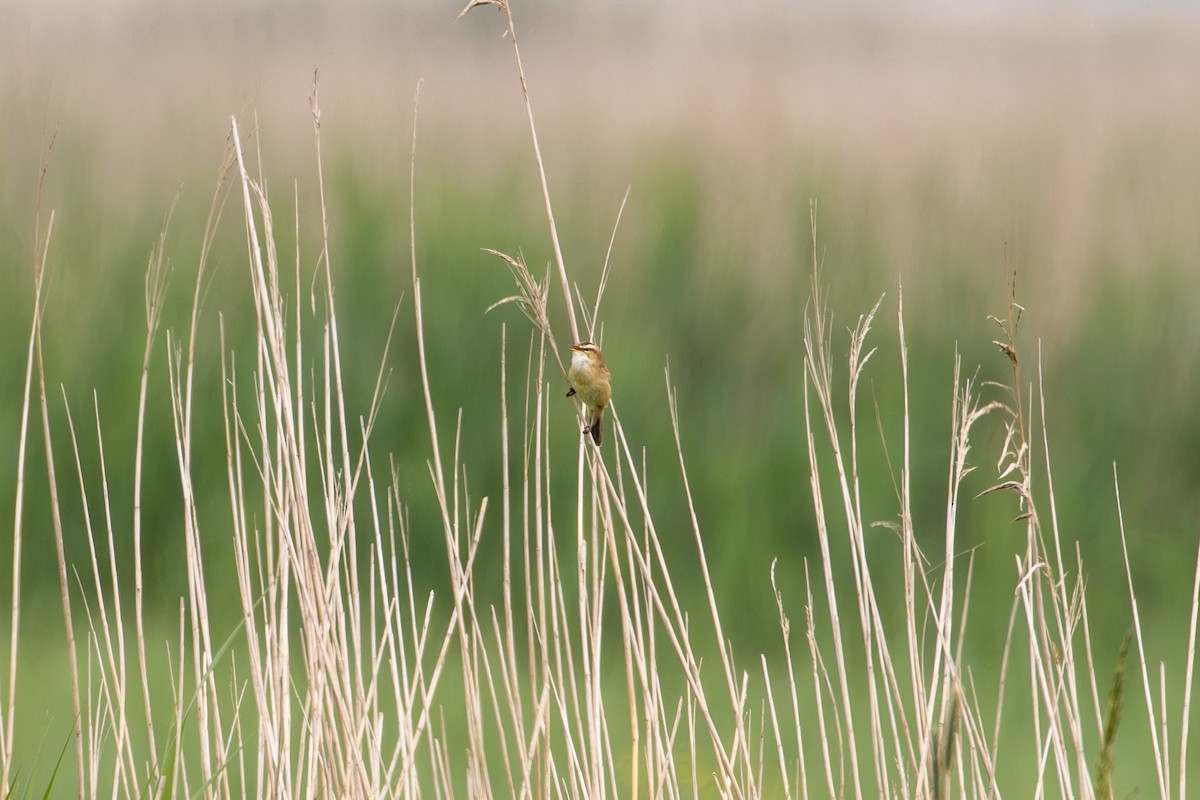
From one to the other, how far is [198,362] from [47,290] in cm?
39

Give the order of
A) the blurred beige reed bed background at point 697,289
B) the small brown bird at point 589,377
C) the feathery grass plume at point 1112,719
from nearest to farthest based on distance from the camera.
Answer: the feathery grass plume at point 1112,719, the small brown bird at point 589,377, the blurred beige reed bed background at point 697,289

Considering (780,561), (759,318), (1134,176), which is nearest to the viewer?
(780,561)

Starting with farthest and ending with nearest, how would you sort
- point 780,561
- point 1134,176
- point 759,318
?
point 1134,176 → point 759,318 → point 780,561

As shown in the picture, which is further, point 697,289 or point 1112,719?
point 697,289

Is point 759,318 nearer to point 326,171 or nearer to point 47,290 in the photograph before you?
point 326,171

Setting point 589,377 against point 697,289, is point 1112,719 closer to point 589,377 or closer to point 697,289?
point 589,377

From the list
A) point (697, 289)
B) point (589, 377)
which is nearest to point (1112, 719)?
point (589, 377)

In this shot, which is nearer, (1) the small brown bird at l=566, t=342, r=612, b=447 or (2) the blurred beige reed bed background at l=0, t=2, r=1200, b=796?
(1) the small brown bird at l=566, t=342, r=612, b=447

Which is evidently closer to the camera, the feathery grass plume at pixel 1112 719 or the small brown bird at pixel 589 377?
the feathery grass plume at pixel 1112 719

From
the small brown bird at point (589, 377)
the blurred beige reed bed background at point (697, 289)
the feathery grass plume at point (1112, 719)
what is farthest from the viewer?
the blurred beige reed bed background at point (697, 289)

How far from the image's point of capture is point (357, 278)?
3293 millimetres

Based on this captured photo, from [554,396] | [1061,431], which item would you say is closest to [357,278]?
[554,396]

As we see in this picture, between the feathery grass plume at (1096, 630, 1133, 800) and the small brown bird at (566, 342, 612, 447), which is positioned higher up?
the small brown bird at (566, 342, 612, 447)

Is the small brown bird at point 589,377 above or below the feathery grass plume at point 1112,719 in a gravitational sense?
above
